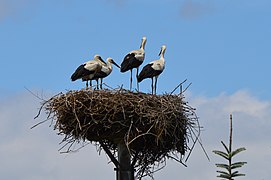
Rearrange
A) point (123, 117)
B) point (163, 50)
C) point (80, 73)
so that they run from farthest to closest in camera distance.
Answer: point (163, 50), point (80, 73), point (123, 117)

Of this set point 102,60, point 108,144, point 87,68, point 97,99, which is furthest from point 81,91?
point 102,60

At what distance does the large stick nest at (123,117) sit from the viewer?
9859mm

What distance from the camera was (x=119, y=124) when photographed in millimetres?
9992

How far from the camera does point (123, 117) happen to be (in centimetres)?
988

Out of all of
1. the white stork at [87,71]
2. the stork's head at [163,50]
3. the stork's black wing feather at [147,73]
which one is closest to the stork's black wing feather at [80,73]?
the white stork at [87,71]

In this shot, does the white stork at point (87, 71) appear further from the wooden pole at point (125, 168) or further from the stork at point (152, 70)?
the wooden pole at point (125, 168)

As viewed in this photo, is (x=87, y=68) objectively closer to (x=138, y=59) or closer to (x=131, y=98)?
(x=138, y=59)

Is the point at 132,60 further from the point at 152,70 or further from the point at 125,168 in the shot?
the point at 125,168

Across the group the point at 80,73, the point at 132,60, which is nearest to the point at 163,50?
the point at 132,60

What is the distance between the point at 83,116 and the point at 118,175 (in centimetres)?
110

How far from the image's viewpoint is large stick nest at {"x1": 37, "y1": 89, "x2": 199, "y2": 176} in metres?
9.86

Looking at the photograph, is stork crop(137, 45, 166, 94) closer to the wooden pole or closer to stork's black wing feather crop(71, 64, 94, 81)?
stork's black wing feather crop(71, 64, 94, 81)

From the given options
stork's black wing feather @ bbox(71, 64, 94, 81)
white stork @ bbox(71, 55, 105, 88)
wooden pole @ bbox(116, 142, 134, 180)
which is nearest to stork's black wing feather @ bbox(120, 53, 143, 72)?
white stork @ bbox(71, 55, 105, 88)

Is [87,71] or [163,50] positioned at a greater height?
[163,50]
